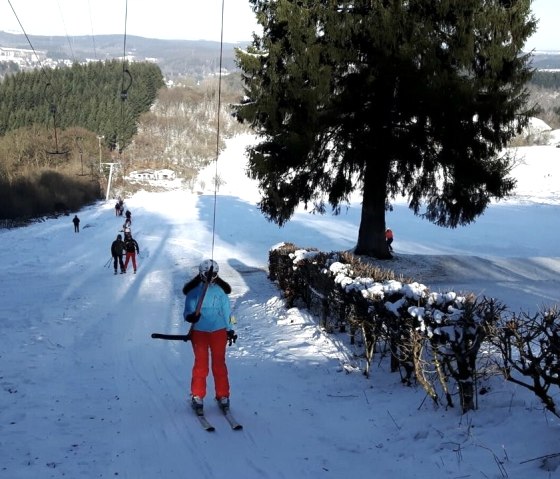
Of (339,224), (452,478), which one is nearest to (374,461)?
(452,478)

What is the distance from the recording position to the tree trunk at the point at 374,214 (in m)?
17.9

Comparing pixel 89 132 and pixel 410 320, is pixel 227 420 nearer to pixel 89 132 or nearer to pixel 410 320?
pixel 410 320

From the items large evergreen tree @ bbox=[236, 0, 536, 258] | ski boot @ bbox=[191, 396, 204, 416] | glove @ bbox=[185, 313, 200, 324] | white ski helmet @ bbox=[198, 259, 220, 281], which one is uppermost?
large evergreen tree @ bbox=[236, 0, 536, 258]

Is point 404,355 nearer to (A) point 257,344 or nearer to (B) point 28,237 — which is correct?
(A) point 257,344

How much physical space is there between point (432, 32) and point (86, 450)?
14.5 m

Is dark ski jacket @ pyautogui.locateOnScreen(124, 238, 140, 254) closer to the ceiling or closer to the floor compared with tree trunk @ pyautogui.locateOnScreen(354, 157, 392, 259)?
closer to the floor

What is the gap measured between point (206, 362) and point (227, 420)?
0.68 meters

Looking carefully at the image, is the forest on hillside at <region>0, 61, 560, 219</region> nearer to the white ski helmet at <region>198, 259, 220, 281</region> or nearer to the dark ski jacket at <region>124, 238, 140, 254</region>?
the dark ski jacket at <region>124, 238, 140, 254</region>

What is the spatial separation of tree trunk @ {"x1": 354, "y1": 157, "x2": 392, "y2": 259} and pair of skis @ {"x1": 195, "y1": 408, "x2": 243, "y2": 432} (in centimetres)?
1246

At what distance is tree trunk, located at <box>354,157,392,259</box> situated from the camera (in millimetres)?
17938

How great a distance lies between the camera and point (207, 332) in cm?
654

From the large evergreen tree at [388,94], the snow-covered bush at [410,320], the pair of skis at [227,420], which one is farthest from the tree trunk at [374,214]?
the pair of skis at [227,420]

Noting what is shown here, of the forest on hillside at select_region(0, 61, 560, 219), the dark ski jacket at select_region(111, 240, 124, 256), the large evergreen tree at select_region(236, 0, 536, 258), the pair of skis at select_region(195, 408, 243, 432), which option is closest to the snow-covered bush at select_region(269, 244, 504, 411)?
the pair of skis at select_region(195, 408, 243, 432)

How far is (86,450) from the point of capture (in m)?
5.65
